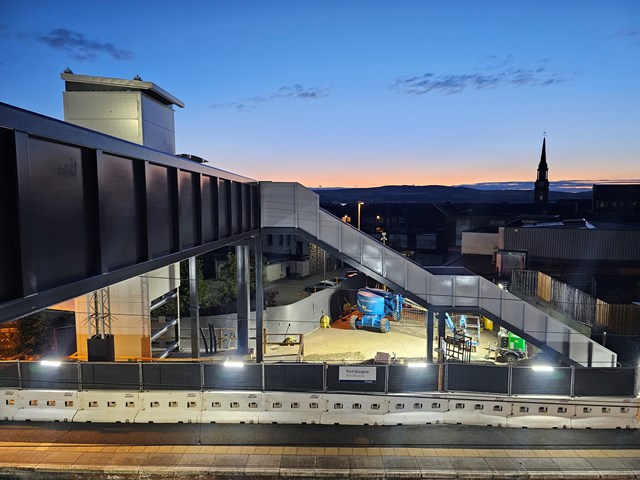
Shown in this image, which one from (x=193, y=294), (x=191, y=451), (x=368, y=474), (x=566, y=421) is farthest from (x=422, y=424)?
(x=193, y=294)

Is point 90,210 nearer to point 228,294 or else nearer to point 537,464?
point 537,464

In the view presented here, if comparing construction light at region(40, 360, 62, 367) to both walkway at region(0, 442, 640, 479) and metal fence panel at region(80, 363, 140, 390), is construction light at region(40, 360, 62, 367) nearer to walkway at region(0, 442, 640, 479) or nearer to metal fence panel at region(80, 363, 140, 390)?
metal fence panel at region(80, 363, 140, 390)

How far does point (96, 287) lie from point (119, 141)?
2.43 m

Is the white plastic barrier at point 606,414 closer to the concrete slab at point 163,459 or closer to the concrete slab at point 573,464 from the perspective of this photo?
the concrete slab at point 573,464

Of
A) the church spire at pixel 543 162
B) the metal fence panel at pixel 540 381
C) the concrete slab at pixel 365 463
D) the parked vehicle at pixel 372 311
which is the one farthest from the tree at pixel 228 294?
the church spire at pixel 543 162

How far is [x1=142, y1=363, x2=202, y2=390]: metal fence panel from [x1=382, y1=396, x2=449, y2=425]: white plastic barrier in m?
6.59

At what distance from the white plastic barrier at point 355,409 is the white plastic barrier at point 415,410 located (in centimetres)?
24

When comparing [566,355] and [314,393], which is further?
[566,355]

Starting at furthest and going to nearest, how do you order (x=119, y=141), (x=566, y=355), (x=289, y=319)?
(x=289, y=319), (x=566, y=355), (x=119, y=141)

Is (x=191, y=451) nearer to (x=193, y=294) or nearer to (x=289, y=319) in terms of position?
(x=193, y=294)

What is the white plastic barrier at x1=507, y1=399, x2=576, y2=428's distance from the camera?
14.2m

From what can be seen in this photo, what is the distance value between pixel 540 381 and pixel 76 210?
14893 millimetres

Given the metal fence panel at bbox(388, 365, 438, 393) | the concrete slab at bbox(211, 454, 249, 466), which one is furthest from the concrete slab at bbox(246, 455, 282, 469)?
the metal fence panel at bbox(388, 365, 438, 393)

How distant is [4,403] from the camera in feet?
47.9
